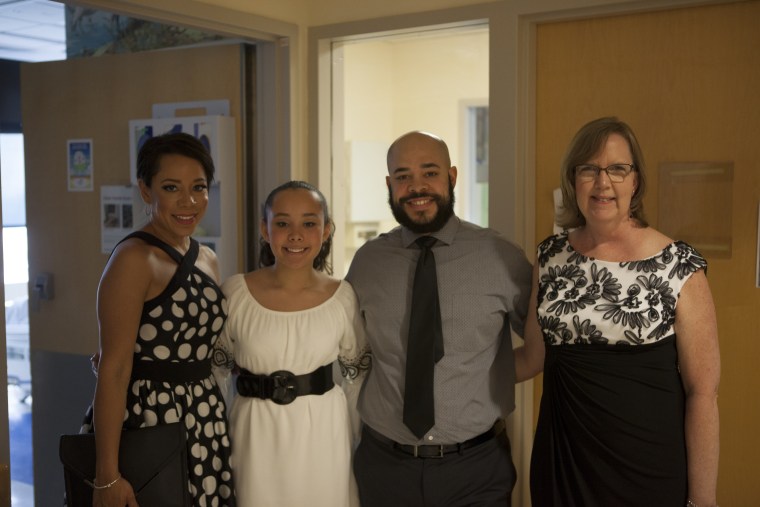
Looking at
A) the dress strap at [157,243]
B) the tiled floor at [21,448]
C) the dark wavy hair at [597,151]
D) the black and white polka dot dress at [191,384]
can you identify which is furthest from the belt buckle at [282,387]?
the tiled floor at [21,448]

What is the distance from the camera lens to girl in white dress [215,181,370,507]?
2.05m

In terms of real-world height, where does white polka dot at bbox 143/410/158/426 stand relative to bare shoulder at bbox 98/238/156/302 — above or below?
below

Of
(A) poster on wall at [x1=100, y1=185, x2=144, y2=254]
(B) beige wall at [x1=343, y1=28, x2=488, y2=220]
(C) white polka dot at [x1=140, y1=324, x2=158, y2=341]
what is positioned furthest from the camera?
(B) beige wall at [x1=343, y1=28, x2=488, y2=220]

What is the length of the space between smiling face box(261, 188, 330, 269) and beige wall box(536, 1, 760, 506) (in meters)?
1.01

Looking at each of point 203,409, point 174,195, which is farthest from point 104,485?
point 174,195

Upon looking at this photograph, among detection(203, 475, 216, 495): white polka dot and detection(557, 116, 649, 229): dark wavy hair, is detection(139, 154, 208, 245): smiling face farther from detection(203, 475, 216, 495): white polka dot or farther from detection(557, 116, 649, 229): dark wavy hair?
detection(557, 116, 649, 229): dark wavy hair

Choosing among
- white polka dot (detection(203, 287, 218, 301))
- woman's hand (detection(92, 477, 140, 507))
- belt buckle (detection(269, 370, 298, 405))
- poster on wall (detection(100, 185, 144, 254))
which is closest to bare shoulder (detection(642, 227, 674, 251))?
belt buckle (detection(269, 370, 298, 405))

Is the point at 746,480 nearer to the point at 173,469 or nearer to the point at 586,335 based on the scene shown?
the point at 586,335

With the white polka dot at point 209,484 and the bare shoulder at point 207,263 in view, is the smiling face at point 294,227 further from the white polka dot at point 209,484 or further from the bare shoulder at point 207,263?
the white polka dot at point 209,484

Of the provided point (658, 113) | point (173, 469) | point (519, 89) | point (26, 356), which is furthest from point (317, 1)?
point (26, 356)

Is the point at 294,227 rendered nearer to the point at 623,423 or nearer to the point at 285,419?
the point at 285,419

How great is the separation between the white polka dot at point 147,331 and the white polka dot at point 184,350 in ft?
0.26

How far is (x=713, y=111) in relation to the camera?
2.38 meters

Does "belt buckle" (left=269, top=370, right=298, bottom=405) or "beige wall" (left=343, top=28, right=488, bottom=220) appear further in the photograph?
"beige wall" (left=343, top=28, right=488, bottom=220)
